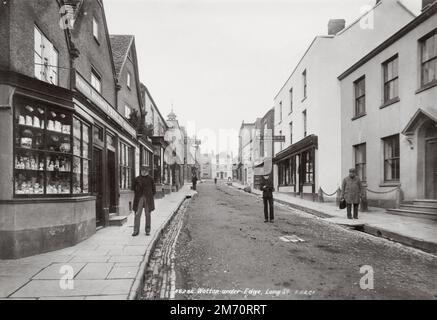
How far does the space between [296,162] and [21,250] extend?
21.3m

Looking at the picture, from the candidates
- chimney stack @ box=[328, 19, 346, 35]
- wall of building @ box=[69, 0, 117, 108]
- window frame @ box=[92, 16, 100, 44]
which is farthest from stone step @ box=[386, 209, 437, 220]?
chimney stack @ box=[328, 19, 346, 35]

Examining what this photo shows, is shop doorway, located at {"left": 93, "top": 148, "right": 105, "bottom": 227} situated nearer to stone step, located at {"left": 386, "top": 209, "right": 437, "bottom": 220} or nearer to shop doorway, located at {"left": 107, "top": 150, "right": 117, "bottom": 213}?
shop doorway, located at {"left": 107, "top": 150, "right": 117, "bottom": 213}

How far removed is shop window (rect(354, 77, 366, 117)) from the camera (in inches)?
656

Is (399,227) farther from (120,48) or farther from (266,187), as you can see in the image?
(120,48)

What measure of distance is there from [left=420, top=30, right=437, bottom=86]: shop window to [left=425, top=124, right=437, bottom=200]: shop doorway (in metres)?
1.66

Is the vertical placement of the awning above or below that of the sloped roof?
below

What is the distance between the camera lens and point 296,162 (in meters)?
25.6

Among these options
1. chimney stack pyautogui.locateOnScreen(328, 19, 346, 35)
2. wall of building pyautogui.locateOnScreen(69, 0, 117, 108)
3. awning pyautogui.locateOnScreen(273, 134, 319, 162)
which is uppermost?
chimney stack pyautogui.locateOnScreen(328, 19, 346, 35)

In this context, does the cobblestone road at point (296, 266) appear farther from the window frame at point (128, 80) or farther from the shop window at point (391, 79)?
→ the window frame at point (128, 80)

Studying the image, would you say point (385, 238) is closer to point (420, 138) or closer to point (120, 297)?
point (420, 138)

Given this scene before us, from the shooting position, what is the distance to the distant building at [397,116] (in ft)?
39.0

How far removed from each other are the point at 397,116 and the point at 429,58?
241cm
